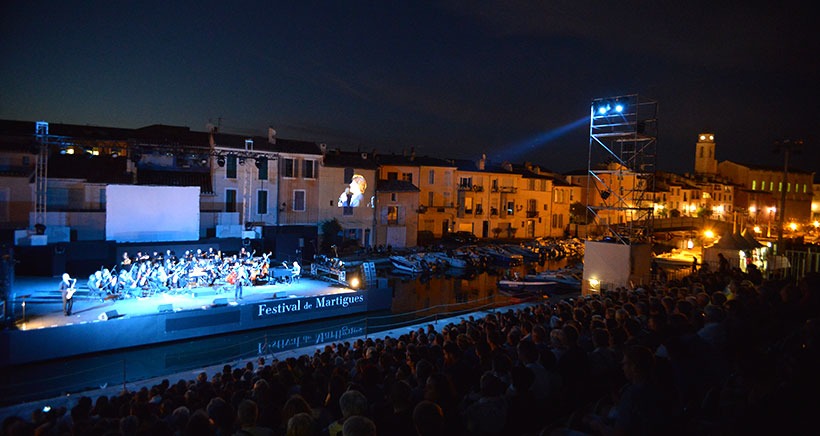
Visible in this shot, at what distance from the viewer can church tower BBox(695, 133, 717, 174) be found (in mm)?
77938

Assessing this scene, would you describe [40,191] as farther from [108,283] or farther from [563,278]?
[563,278]

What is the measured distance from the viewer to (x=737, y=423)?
12.9 feet

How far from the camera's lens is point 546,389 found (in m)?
5.70

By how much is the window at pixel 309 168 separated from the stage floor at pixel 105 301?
50.8 feet

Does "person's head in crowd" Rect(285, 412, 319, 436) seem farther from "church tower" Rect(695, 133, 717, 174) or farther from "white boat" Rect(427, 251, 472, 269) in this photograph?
"church tower" Rect(695, 133, 717, 174)

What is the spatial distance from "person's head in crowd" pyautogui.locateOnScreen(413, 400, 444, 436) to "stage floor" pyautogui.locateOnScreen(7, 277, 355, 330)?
656 inches

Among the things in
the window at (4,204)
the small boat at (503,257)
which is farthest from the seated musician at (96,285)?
the small boat at (503,257)

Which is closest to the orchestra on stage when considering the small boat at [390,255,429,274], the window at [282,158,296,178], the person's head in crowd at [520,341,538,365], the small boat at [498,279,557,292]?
the small boat at [390,255,429,274]

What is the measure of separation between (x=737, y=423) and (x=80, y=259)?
97.2ft

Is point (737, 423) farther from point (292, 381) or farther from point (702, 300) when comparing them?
point (702, 300)

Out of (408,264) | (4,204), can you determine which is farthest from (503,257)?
(4,204)

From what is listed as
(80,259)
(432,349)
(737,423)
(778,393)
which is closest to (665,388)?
(737,423)

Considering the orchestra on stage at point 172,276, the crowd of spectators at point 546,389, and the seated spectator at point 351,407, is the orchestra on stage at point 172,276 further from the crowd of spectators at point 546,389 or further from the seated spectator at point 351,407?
the seated spectator at point 351,407

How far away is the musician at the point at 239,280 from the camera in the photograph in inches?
850
